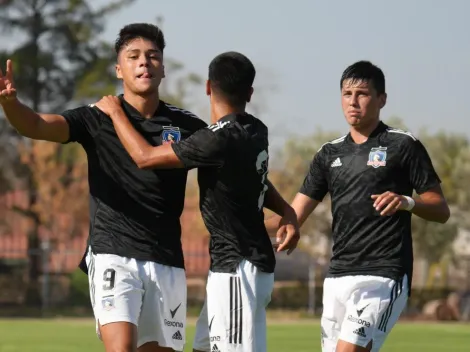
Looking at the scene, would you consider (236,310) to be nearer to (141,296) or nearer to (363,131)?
(141,296)

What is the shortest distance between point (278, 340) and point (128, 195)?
14.5 m

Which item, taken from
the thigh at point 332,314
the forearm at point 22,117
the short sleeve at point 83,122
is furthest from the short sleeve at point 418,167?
the forearm at point 22,117

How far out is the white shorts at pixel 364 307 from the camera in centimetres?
862

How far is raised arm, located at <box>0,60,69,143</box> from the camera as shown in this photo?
718 cm

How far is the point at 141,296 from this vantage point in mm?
7562

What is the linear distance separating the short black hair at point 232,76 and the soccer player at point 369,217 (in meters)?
1.73

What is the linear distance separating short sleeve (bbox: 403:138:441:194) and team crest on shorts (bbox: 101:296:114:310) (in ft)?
8.41

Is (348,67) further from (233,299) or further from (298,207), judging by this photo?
(233,299)

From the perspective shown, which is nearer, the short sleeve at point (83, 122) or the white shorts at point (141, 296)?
the white shorts at point (141, 296)


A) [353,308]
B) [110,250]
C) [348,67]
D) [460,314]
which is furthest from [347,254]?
[460,314]

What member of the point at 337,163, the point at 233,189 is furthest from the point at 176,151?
the point at 337,163

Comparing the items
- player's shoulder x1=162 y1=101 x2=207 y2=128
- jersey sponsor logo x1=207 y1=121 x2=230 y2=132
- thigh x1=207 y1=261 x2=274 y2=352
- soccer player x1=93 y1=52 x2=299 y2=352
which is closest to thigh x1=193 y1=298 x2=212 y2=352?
soccer player x1=93 y1=52 x2=299 y2=352

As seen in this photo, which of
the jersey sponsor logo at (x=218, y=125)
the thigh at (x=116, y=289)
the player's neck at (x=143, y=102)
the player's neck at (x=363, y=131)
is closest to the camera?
the jersey sponsor logo at (x=218, y=125)

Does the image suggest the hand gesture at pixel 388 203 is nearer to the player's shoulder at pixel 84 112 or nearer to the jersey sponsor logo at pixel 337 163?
the jersey sponsor logo at pixel 337 163
